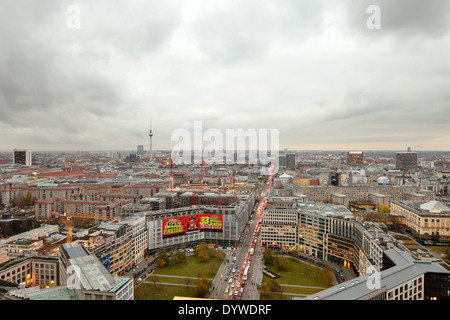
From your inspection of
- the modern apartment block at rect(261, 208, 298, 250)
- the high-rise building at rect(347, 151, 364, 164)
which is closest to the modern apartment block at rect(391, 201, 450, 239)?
the modern apartment block at rect(261, 208, 298, 250)

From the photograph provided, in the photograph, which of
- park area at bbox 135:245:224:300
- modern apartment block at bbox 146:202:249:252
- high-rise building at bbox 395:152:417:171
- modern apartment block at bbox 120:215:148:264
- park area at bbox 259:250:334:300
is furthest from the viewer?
high-rise building at bbox 395:152:417:171

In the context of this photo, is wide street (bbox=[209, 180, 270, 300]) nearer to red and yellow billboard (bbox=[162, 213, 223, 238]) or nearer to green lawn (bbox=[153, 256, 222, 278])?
green lawn (bbox=[153, 256, 222, 278])

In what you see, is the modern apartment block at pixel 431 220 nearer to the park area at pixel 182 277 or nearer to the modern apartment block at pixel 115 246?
the park area at pixel 182 277

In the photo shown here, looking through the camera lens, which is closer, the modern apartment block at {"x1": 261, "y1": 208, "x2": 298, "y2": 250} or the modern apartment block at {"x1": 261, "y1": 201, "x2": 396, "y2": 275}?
the modern apartment block at {"x1": 261, "y1": 201, "x2": 396, "y2": 275}

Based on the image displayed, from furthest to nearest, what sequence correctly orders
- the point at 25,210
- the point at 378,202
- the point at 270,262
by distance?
the point at 378,202 < the point at 25,210 < the point at 270,262

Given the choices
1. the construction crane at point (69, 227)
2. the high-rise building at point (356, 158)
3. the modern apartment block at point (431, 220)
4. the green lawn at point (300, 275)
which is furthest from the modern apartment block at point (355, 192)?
the high-rise building at point (356, 158)

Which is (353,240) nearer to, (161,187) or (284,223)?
(284,223)
